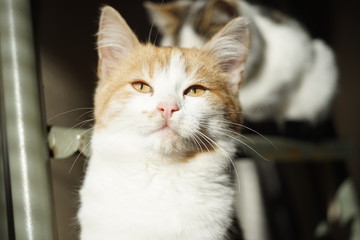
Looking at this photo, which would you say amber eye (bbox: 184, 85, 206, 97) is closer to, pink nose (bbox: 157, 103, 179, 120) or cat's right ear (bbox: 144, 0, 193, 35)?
pink nose (bbox: 157, 103, 179, 120)

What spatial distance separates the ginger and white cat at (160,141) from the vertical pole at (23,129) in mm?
95

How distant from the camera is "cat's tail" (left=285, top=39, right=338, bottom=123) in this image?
1571mm

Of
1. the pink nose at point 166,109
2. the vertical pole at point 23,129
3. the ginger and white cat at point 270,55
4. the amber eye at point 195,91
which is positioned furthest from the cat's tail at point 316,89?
the vertical pole at point 23,129

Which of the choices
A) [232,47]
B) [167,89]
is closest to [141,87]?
[167,89]

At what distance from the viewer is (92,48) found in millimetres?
921

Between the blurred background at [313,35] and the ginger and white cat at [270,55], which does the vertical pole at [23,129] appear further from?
the ginger and white cat at [270,55]

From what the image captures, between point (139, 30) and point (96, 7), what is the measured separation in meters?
0.14

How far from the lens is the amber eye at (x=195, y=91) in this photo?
787 mm

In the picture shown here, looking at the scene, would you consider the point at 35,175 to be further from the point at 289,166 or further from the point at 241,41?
the point at 289,166

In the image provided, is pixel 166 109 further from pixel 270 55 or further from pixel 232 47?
pixel 270 55

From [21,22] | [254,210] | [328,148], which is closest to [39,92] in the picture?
[21,22]

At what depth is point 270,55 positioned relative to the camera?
137cm

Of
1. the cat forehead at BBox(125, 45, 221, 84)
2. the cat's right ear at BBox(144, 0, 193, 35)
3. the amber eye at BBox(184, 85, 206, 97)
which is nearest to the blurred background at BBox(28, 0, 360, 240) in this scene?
the cat's right ear at BBox(144, 0, 193, 35)

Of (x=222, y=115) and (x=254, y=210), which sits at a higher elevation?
(x=222, y=115)
